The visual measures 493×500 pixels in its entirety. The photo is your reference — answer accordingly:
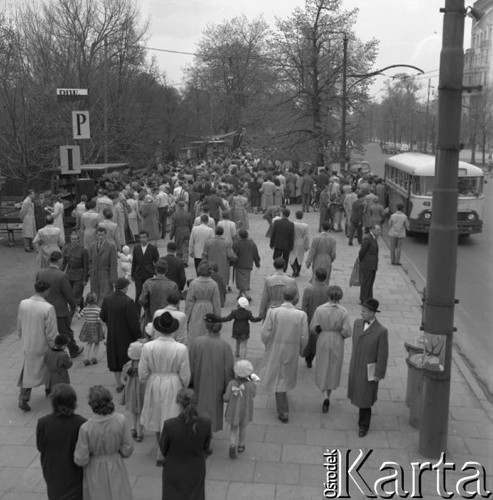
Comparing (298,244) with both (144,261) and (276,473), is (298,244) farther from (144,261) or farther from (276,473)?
(276,473)

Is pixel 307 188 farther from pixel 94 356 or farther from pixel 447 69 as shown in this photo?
pixel 447 69

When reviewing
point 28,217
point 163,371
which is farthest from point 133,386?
point 28,217

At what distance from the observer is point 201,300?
8.70 meters

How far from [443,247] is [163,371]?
3.11 meters

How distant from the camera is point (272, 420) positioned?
7652 mm

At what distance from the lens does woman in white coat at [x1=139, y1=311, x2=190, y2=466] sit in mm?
6367

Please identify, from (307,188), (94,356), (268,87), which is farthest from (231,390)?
(268,87)

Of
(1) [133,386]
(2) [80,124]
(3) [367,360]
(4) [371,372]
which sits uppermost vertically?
(2) [80,124]

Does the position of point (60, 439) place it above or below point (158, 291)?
below

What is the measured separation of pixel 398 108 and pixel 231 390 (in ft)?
235

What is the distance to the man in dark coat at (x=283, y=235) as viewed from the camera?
13758 mm

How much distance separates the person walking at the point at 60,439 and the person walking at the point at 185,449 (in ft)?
2.34

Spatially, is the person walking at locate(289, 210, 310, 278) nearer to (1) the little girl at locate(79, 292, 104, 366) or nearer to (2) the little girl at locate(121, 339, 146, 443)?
(1) the little girl at locate(79, 292, 104, 366)

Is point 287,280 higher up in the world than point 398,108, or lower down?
lower down
